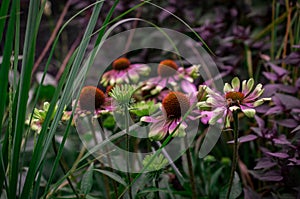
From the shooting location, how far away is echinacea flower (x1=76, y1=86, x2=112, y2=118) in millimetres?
789

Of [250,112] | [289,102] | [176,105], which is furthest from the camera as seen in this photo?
[289,102]

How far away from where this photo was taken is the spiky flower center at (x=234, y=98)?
0.63m

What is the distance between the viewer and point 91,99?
792 mm

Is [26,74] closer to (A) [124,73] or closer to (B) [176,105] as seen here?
(B) [176,105]

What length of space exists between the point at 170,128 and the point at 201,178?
16.1 inches

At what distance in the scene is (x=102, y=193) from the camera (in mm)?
1012

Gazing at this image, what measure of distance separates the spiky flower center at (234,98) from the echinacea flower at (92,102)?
0.23m

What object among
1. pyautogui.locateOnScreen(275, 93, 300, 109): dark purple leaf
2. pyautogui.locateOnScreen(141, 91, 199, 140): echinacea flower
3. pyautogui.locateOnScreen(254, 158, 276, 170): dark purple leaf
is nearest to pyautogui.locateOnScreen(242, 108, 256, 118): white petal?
pyautogui.locateOnScreen(141, 91, 199, 140): echinacea flower

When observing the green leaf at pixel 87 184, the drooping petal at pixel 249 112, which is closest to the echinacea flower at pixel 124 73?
the green leaf at pixel 87 184

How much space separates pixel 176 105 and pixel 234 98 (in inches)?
4.0

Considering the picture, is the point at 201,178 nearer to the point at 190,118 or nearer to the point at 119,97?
the point at 190,118

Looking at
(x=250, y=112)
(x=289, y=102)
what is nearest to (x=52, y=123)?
(x=250, y=112)

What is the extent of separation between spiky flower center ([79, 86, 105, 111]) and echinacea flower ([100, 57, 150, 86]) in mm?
155

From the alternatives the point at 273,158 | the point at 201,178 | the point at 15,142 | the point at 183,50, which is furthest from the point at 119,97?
the point at 183,50
